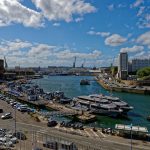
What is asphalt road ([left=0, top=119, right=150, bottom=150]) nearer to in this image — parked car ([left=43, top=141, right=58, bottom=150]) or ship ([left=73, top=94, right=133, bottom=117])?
parked car ([left=43, top=141, right=58, bottom=150])

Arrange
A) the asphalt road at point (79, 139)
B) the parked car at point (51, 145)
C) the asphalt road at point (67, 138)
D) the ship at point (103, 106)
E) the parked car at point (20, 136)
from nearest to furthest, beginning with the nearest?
the parked car at point (51, 145) < the asphalt road at point (79, 139) < the asphalt road at point (67, 138) < the parked car at point (20, 136) < the ship at point (103, 106)

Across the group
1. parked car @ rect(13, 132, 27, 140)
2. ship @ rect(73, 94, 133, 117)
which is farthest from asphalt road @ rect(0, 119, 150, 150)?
ship @ rect(73, 94, 133, 117)

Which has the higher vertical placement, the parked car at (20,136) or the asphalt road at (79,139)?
the parked car at (20,136)

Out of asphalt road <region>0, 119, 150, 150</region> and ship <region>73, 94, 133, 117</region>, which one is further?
ship <region>73, 94, 133, 117</region>

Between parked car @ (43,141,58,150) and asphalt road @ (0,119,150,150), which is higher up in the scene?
parked car @ (43,141,58,150)

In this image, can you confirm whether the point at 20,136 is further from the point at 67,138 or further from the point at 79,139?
the point at 79,139

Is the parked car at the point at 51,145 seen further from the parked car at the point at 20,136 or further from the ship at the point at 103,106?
the ship at the point at 103,106

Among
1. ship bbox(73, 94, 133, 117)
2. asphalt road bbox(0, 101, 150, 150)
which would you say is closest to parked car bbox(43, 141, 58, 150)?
asphalt road bbox(0, 101, 150, 150)

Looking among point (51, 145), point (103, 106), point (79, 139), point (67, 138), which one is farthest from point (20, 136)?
point (103, 106)

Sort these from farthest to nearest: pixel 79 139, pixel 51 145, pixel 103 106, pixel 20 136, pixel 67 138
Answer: pixel 103 106 → pixel 67 138 → pixel 79 139 → pixel 20 136 → pixel 51 145

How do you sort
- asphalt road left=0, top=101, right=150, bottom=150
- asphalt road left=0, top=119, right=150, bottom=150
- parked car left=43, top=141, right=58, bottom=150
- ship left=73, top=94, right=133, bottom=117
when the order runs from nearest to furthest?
1. parked car left=43, top=141, right=58, bottom=150
2. asphalt road left=0, top=119, right=150, bottom=150
3. asphalt road left=0, top=101, right=150, bottom=150
4. ship left=73, top=94, right=133, bottom=117

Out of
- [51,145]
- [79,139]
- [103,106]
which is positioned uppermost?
[103,106]

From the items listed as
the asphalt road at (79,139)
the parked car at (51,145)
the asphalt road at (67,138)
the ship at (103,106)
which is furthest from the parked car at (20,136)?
the ship at (103,106)

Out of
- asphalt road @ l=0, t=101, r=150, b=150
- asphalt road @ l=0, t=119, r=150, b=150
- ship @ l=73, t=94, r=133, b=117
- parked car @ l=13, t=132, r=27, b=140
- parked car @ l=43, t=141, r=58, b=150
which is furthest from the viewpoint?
ship @ l=73, t=94, r=133, b=117
